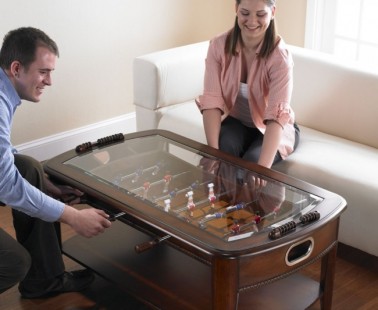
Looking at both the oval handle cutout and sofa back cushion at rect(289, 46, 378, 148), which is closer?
the oval handle cutout

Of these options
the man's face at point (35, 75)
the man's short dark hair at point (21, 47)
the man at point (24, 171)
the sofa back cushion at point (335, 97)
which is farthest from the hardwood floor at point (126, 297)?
the man's short dark hair at point (21, 47)

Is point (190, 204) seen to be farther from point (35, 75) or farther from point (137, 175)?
point (35, 75)

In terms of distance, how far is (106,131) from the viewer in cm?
405

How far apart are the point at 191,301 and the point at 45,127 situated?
170 centimetres

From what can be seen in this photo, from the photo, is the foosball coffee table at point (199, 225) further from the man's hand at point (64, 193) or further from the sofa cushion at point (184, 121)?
the sofa cushion at point (184, 121)

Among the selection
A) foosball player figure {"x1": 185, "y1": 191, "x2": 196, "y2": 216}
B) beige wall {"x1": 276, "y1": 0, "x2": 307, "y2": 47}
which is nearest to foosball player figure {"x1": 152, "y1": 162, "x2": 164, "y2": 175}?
foosball player figure {"x1": 185, "y1": 191, "x2": 196, "y2": 216}

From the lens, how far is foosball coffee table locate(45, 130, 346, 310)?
217 cm

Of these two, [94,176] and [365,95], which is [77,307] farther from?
[365,95]

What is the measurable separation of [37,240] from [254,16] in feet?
3.70

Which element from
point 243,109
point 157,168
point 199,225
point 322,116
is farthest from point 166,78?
point 199,225

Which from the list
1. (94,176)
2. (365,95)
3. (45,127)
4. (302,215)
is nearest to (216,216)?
(302,215)

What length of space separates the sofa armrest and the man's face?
3.57 feet

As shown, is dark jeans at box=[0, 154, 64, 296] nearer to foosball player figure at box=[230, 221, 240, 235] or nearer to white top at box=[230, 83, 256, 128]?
foosball player figure at box=[230, 221, 240, 235]

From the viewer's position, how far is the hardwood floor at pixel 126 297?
2639mm
